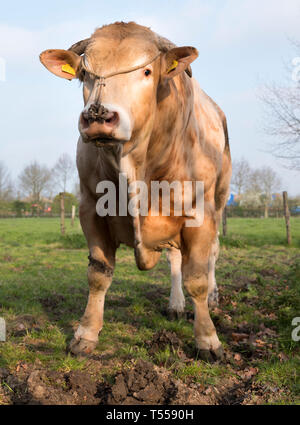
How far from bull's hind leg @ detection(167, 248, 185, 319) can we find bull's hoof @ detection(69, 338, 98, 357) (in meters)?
1.45

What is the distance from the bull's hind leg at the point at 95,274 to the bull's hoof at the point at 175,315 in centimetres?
127

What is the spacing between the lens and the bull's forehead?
9.12 ft

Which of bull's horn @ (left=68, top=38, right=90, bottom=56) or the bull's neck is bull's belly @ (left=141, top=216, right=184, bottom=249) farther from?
bull's horn @ (left=68, top=38, right=90, bottom=56)

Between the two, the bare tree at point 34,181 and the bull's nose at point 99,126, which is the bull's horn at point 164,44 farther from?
the bare tree at point 34,181

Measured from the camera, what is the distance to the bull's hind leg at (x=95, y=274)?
12.5 ft

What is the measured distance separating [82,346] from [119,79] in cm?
246

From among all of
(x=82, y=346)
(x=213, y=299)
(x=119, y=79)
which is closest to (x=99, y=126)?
(x=119, y=79)

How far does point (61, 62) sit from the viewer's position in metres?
3.20

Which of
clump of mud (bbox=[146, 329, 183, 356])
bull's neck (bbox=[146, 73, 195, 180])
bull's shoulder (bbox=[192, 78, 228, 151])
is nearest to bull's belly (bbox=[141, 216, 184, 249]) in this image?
bull's neck (bbox=[146, 73, 195, 180])

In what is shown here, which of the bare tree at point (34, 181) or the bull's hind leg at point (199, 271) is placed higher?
the bare tree at point (34, 181)

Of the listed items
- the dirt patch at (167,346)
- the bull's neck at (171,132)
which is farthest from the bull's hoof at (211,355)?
the bull's neck at (171,132)

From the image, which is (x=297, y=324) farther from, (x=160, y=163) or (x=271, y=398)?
(x=160, y=163)

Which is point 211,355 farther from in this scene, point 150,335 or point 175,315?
point 175,315

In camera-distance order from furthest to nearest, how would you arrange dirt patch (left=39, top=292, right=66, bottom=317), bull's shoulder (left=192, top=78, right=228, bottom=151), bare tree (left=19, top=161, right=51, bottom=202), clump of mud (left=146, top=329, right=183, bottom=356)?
bare tree (left=19, top=161, right=51, bottom=202), dirt patch (left=39, top=292, right=66, bottom=317), bull's shoulder (left=192, top=78, right=228, bottom=151), clump of mud (left=146, top=329, right=183, bottom=356)
